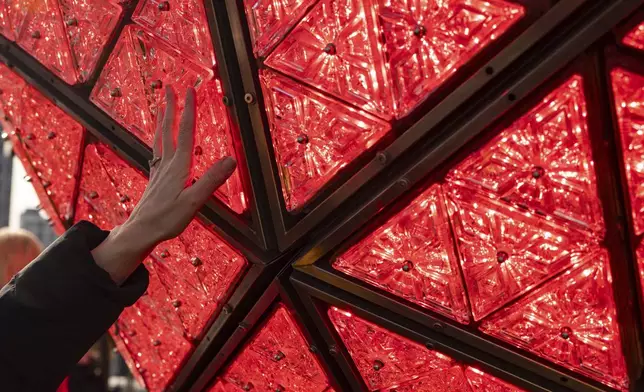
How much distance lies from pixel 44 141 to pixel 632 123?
6.77 ft

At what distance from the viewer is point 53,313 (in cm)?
136

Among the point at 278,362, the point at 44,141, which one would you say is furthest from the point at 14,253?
the point at 278,362

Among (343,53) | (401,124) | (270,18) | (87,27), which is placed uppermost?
(87,27)

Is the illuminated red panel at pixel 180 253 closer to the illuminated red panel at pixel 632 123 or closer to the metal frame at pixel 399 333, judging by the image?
the metal frame at pixel 399 333

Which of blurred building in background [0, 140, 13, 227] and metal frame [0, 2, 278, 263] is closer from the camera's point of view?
metal frame [0, 2, 278, 263]

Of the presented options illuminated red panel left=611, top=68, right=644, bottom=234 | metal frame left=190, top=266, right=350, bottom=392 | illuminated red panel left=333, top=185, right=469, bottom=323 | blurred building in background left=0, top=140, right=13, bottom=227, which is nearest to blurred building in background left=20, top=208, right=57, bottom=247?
blurred building in background left=0, top=140, right=13, bottom=227

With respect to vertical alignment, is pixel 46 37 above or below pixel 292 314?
above

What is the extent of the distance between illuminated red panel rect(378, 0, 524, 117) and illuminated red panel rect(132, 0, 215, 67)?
0.56m

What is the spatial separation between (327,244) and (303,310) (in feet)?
0.89

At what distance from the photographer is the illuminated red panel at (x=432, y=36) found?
145 centimetres

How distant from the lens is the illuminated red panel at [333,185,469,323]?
5.39ft

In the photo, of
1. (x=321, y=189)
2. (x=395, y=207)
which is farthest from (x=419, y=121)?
(x=321, y=189)

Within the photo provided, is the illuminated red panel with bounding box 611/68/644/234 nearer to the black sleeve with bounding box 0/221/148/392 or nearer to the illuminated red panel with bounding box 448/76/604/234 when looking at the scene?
the illuminated red panel with bounding box 448/76/604/234

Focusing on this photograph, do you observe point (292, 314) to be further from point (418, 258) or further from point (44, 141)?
point (44, 141)
